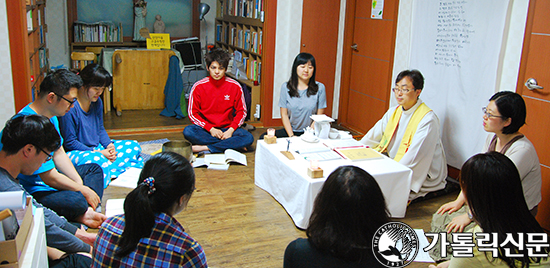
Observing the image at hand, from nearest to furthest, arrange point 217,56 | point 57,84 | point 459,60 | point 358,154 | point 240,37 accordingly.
A: point 57,84
point 358,154
point 459,60
point 217,56
point 240,37

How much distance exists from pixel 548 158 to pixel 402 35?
1.84 meters

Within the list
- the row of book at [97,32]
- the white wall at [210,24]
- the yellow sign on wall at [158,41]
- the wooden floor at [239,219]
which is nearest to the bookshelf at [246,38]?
the white wall at [210,24]

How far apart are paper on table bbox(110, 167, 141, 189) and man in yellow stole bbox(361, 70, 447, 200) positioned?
74.3 inches

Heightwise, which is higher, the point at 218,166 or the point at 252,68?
the point at 252,68

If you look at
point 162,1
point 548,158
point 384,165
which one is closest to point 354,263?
point 384,165

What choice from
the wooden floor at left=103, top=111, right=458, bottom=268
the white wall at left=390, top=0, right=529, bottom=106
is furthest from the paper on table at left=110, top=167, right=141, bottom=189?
the white wall at left=390, top=0, right=529, bottom=106

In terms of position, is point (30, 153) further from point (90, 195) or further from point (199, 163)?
point (199, 163)

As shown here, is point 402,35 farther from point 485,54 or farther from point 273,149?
point 273,149

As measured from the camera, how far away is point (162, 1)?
711cm

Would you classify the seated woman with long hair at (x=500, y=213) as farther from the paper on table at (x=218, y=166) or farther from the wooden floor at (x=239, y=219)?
the paper on table at (x=218, y=166)

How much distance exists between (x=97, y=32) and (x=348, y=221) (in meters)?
6.30

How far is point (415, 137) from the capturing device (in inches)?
127

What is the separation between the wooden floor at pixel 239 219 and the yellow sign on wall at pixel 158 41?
107 inches

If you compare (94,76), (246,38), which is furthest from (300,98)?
(246,38)
